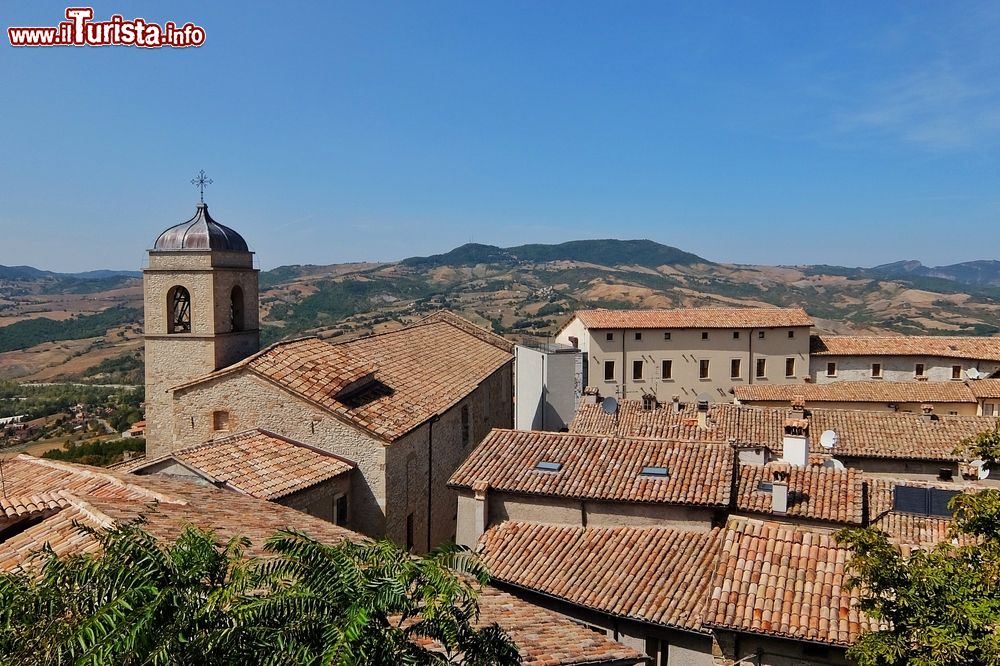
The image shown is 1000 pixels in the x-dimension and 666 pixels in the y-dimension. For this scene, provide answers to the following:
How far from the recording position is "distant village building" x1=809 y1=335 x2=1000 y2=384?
43.5 m

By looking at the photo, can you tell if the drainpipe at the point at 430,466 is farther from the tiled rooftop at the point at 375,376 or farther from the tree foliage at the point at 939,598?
the tree foliage at the point at 939,598

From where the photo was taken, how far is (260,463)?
15.2 meters

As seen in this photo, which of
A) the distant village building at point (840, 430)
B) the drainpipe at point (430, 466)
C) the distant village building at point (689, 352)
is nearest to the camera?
the drainpipe at point (430, 466)

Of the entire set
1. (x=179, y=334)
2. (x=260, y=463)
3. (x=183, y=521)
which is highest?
(x=179, y=334)

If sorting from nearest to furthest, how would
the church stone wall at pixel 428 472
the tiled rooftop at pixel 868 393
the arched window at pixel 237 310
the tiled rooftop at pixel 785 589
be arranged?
the tiled rooftop at pixel 785 589
the church stone wall at pixel 428 472
the arched window at pixel 237 310
the tiled rooftop at pixel 868 393

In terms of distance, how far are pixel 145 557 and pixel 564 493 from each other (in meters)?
10.6

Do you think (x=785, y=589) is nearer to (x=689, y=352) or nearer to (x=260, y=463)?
(x=260, y=463)

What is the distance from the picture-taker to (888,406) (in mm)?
34531

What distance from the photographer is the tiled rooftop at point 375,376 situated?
1697cm

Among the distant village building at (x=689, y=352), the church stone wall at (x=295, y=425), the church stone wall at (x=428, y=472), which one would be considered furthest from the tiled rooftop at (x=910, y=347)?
the church stone wall at (x=295, y=425)

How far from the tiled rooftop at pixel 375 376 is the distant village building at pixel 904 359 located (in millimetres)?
28374

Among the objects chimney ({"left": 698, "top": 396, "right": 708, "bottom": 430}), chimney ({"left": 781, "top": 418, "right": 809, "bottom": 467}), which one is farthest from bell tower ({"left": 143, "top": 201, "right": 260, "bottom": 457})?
chimney ({"left": 698, "top": 396, "right": 708, "bottom": 430})

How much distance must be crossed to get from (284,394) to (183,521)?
23.0ft

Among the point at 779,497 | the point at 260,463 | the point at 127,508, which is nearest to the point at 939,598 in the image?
the point at 779,497
